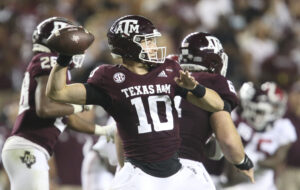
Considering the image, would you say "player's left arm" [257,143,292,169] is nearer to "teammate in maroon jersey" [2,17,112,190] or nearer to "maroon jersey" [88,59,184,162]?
"teammate in maroon jersey" [2,17,112,190]

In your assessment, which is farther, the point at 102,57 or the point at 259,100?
the point at 102,57

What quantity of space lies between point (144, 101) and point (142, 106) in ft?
0.11

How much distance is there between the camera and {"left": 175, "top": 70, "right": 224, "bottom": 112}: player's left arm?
403cm

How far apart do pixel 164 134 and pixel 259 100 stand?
256cm

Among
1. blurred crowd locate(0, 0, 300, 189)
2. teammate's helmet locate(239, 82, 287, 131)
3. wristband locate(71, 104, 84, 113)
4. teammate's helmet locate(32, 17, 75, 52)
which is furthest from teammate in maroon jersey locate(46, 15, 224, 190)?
blurred crowd locate(0, 0, 300, 189)

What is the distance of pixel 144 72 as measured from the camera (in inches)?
166

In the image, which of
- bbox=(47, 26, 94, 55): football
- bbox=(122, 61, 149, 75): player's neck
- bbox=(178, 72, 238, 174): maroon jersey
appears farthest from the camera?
bbox=(178, 72, 238, 174): maroon jersey

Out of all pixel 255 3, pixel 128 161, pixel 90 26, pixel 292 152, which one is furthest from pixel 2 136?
pixel 255 3

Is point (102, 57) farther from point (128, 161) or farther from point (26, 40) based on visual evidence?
point (128, 161)

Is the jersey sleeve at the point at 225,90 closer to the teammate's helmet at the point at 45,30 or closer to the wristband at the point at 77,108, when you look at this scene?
the wristband at the point at 77,108

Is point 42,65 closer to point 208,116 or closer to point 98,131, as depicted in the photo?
point 98,131

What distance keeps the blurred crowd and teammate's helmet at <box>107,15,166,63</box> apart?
5194 millimetres

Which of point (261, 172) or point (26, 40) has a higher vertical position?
point (26, 40)

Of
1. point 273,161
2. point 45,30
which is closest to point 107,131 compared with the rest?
point 45,30
